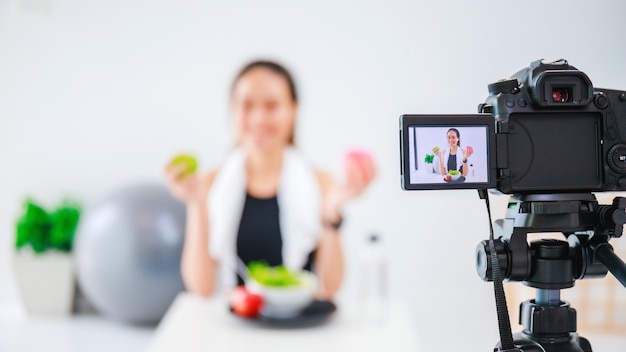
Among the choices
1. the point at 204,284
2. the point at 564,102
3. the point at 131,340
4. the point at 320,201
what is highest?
the point at 564,102

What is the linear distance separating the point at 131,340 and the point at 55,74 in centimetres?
143

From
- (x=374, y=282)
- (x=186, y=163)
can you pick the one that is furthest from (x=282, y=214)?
(x=186, y=163)

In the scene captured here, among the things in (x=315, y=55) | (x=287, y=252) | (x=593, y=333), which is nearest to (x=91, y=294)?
(x=287, y=252)

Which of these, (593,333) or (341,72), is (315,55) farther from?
(593,333)

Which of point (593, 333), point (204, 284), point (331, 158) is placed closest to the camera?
point (593, 333)

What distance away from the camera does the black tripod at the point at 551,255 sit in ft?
2.38

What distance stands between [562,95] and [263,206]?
235 cm

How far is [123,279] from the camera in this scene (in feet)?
9.87

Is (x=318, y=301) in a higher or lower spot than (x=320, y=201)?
lower

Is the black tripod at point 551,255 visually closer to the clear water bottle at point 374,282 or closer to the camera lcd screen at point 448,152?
the camera lcd screen at point 448,152

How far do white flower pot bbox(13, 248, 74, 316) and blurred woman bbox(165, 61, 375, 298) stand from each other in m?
0.70

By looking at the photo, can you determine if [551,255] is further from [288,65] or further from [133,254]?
[288,65]

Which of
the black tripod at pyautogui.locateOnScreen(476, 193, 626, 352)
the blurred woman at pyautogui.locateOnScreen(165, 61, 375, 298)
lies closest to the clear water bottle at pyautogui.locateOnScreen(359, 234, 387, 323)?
the blurred woman at pyautogui.locateOnScreen(165, 61, 375, 298)

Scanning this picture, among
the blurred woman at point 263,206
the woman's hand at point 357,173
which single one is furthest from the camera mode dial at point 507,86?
the blurred woman at point 263,206
